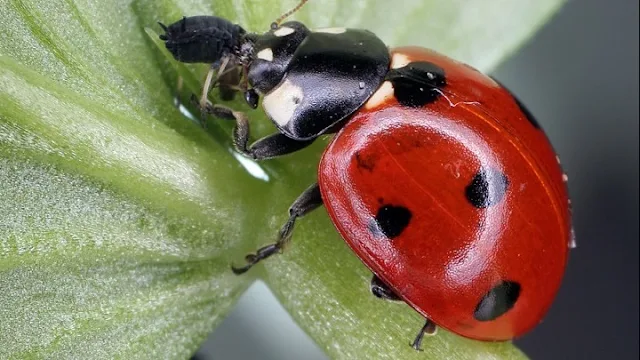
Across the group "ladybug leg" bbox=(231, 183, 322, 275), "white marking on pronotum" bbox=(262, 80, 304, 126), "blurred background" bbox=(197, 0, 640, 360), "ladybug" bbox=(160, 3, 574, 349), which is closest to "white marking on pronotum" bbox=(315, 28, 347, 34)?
"ladybug" bbox=(160, 3, 574, 349)

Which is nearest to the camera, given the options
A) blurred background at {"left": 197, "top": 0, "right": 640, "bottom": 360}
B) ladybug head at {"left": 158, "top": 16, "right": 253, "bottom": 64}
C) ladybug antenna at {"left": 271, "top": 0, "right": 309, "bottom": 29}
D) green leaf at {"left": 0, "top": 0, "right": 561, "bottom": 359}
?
green leaf at {"left": 0, "top": 0, "right": 561, "bottom": 359}

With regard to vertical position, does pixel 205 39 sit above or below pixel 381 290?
above

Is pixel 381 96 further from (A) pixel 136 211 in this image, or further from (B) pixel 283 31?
(A) pixel 136 211

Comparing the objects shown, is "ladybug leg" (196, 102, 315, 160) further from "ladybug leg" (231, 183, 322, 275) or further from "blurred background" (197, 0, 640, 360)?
"blurred background" (197, 0, 640, 360)

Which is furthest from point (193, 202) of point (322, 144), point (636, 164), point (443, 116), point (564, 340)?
point (636, 164)

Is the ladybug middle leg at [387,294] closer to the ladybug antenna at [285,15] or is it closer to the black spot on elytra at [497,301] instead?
the black spot on elytra at [497,301]


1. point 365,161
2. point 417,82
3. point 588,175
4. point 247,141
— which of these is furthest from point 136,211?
point 588,175

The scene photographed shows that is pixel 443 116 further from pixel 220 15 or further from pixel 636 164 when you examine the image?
pixel 636 164
